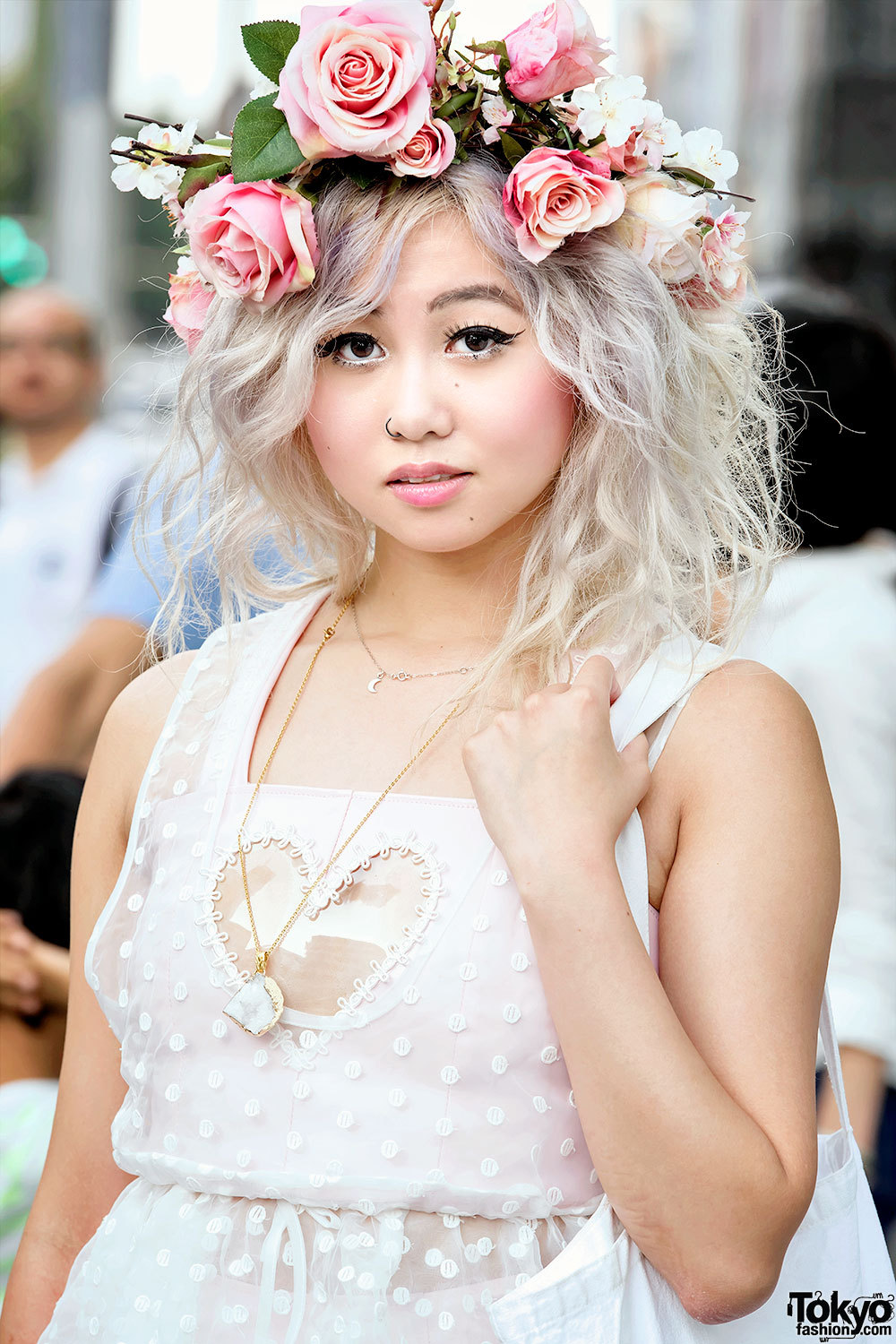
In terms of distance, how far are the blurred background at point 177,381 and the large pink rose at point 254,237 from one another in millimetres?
154

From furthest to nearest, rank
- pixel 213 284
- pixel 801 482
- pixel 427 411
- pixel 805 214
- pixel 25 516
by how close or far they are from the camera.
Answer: pixel 805 214, pixel 25 516, pixel 801 482, pixel 213 284, pixel 427 411

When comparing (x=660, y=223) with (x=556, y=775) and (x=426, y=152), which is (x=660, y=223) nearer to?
(x=426, y=152)

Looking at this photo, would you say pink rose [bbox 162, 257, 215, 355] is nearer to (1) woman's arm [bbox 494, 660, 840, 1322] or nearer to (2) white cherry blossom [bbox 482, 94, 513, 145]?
(2) white cherry blossom [bbox 482, 94, 513, 145]

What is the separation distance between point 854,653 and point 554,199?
1.43 metres

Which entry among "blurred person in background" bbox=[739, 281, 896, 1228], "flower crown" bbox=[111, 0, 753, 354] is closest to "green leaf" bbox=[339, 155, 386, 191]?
"flower crown" bbox=[111, 0, 753, 354]

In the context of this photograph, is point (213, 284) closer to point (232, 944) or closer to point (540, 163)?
point (540, 163)

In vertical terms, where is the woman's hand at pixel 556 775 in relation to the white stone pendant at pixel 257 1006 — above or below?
above

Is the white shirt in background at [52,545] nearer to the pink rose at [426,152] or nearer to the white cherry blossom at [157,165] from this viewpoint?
the white cherry blossom at [157,165]

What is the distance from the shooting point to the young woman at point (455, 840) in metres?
1.20

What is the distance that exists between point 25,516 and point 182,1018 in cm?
274

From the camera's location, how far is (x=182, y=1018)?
1.35 m

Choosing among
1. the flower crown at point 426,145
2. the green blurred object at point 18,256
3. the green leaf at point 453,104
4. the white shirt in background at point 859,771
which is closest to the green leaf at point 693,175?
the flower crown at point 426,145

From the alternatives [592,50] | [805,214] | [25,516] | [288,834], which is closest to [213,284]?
[592,50]

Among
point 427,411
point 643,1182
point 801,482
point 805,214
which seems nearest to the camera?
point 643,1182
